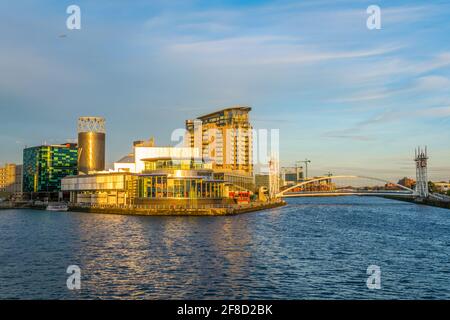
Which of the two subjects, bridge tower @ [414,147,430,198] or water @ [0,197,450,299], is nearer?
water @ [0,197,450,299]

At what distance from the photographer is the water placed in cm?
2739

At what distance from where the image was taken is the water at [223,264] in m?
27.4

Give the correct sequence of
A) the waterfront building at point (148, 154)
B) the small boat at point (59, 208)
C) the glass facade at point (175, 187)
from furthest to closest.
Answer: the small boat at point (59, 208)
the waterfront building at point (148, 154)
the glass facade at point (175, 187)

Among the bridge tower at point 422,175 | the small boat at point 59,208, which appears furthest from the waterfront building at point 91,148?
the bridge tower at point 422,175

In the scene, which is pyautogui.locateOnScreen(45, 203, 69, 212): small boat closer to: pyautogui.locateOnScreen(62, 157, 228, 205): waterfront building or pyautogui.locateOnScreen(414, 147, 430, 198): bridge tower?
pyautogui.locateOnScreen(62, 157, 228, 205): waterfront building

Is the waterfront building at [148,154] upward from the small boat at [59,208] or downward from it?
upward

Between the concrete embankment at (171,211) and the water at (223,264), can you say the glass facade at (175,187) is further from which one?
the water at (223,264)

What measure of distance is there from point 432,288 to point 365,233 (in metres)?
33.8

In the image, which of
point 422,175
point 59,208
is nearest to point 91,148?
point 59,208

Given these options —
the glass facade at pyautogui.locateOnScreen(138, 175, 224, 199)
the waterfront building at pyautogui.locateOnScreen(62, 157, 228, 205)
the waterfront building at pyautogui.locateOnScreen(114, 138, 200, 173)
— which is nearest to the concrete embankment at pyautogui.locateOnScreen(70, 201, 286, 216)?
the waterfront building at pyautogui.locateOnScreen(62, 157, 228, 205)
